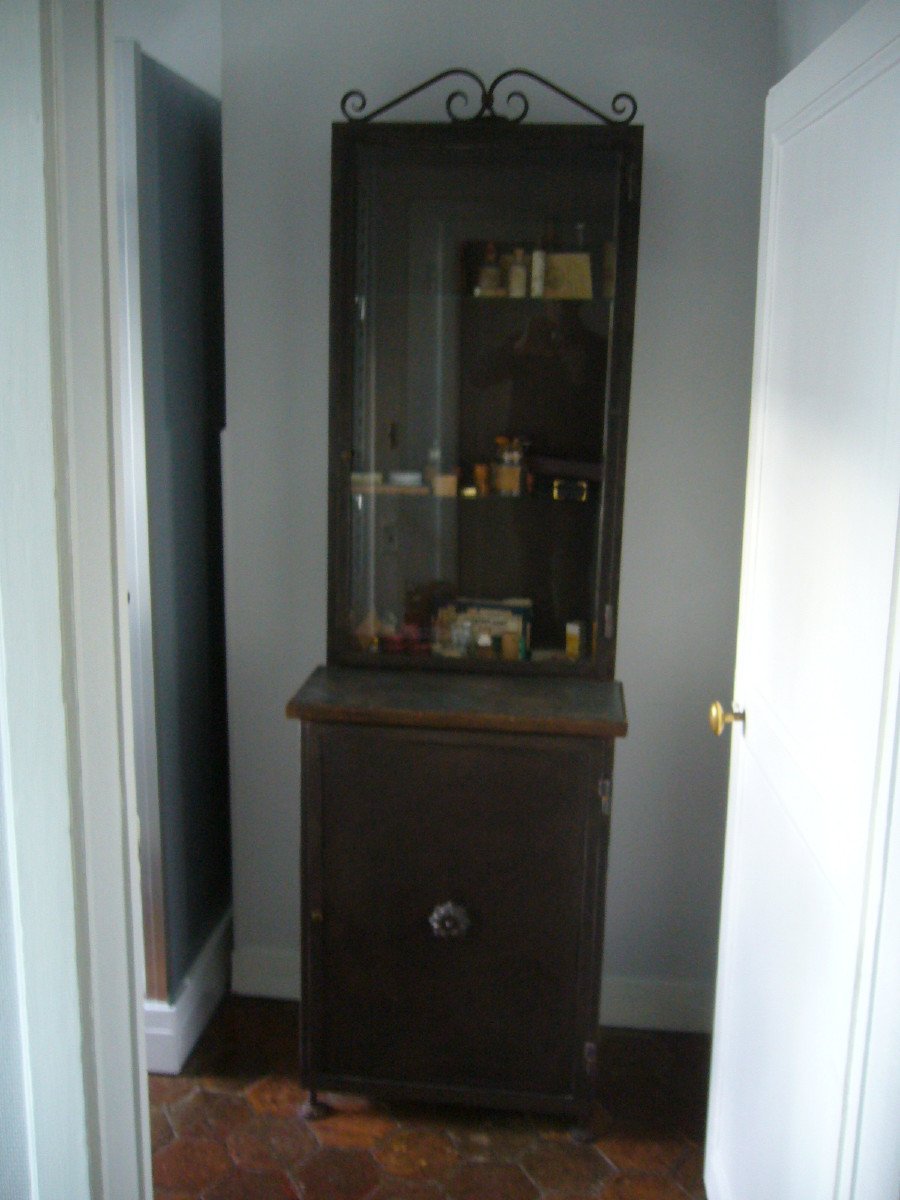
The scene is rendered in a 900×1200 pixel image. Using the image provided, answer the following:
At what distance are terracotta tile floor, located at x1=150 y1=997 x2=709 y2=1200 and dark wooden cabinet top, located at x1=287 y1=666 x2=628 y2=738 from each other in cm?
90

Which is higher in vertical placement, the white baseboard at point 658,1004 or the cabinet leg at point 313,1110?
the white baseboard at point 658,1004

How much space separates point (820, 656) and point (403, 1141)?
1439 millimetres

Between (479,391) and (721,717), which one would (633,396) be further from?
(721,717)

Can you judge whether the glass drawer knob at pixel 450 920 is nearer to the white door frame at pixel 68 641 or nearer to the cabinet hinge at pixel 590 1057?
the cabinet hinge at pixel 590 1057

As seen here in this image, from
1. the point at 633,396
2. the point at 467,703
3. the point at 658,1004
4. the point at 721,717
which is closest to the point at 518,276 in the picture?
the point at 633,396

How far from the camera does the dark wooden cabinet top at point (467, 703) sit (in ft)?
6.67

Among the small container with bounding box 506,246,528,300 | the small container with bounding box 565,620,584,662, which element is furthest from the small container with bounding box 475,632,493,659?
the small container with bounding box 506,246,528,300

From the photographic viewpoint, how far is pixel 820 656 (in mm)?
1440

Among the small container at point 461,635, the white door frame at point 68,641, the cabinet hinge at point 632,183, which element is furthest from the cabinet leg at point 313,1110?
the cabinet hinge at point 632,183

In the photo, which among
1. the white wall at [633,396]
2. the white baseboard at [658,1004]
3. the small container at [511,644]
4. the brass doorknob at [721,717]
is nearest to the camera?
the brass doorknob at [721,717]

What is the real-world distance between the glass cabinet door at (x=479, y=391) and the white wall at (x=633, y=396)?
18cm

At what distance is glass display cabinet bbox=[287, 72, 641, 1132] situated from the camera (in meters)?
2.09

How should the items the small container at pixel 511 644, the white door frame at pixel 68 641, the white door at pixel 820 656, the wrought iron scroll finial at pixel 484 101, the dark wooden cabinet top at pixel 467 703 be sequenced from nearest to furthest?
the white door frame at pixel 68 641, the white door at pixel 820 656, the dark wooden cabinet top at pixel 467 703, the wrought iron scroll finial at pixel 484 101, the small container at pixel 511 644

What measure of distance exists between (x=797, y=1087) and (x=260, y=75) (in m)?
2.18
